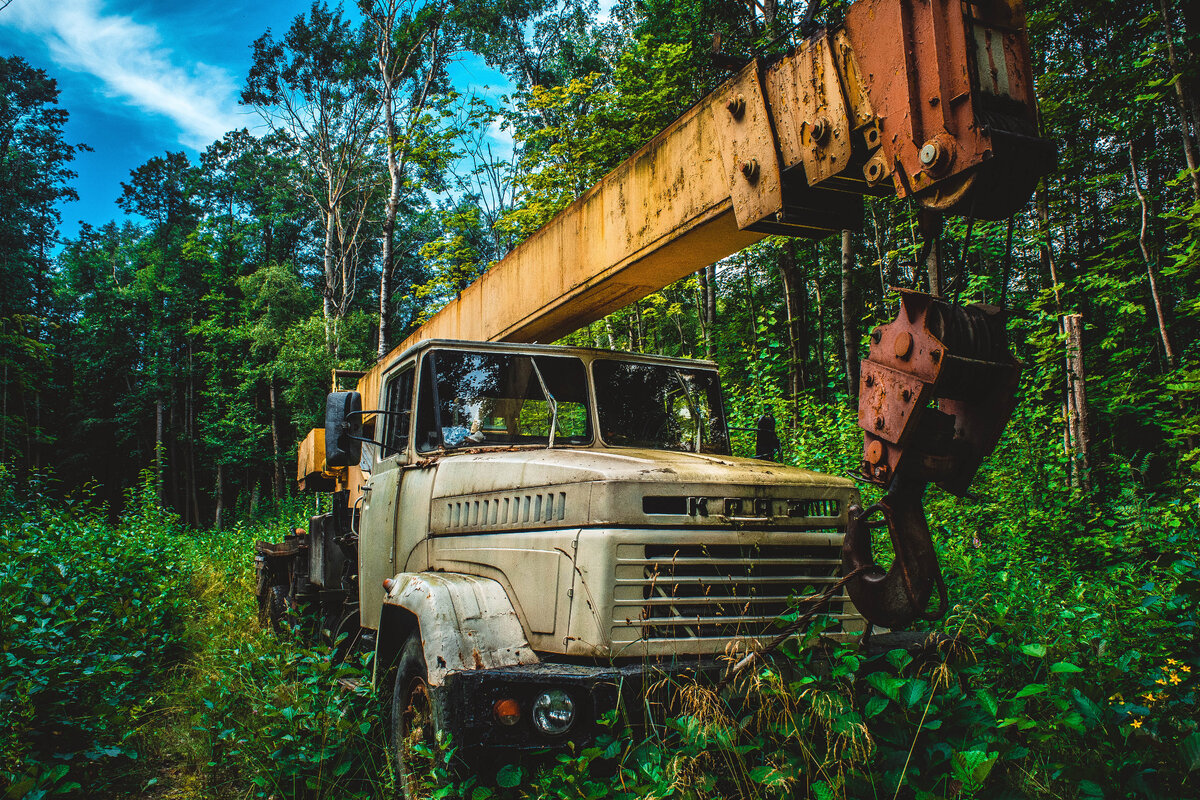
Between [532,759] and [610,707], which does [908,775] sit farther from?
[532,759]

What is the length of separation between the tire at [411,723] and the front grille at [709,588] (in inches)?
36.5

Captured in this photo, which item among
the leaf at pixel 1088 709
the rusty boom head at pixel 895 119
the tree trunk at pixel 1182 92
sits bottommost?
the leaf at pixel 1088 709

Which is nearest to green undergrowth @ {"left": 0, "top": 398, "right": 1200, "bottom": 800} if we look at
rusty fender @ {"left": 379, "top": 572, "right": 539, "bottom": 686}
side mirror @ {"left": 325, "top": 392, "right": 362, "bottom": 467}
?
rusty fender @ {"left": 379, "top": 572, "right": 539, "bottom": 686}

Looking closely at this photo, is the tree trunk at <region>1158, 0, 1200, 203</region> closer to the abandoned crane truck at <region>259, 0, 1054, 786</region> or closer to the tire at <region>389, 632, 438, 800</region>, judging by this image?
the abandoned crane truck at <region>259, 0, 1054, 786</region>

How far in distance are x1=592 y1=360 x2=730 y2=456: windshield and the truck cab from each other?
0.02m

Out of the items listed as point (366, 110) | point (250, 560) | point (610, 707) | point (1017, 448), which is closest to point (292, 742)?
point (610, 707)

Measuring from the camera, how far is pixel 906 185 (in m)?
2.44

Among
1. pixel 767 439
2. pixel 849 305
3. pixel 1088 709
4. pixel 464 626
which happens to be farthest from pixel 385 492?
pixel 849 305

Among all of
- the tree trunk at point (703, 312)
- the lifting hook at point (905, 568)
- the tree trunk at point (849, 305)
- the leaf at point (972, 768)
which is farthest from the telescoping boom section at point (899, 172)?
the tree trunk at point (703, 312)

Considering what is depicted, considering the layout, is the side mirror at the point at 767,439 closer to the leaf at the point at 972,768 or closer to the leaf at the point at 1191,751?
the leaf at the point at 972,768

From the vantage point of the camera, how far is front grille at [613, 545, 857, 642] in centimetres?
283

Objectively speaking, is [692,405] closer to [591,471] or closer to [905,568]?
[591,471]

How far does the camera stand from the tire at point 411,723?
9.64 feet

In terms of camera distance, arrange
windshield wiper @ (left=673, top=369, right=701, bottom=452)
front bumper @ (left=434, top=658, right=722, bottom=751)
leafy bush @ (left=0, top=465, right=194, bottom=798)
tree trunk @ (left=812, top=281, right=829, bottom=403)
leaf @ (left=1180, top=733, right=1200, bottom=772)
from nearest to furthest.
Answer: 1. leaf @ (left=1180, top=733, right=1200, bottom=772)
2. front bumper @ (left=434, top=658, right=722, bottom=751)
3. leafy bush @ (left=0, top=465, right=194, bottom=798)
4. windshield wiper @ (left=673, top=369, right=701, bottom=452)
5. tree trunk @ (left=812, top=281, right=829, bottom=403)
